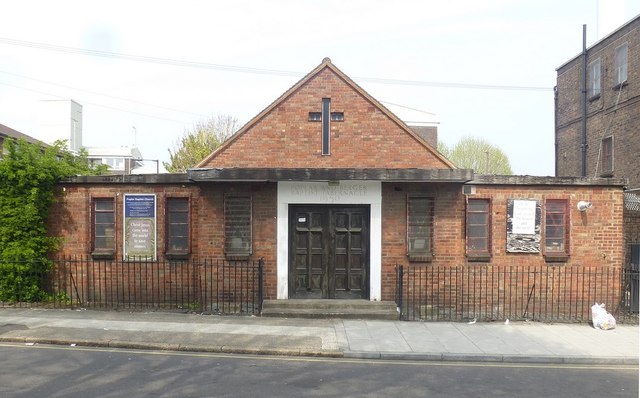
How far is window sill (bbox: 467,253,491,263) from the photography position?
12141 millimetres

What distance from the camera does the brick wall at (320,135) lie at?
12.2 metres

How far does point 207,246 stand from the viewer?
12.2 metres

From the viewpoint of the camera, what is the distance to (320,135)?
12.2 meters

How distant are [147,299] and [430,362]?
7.37m

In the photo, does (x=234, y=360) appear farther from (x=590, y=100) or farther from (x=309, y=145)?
(x=590, y=100)

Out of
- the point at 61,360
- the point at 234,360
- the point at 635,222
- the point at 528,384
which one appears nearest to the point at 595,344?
the point at 528,384

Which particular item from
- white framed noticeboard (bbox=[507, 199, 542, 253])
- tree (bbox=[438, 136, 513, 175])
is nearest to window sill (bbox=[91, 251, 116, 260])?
white framed noticeboard (bbox=[507, 199, 542, 253])

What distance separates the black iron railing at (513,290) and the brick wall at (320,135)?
287cm

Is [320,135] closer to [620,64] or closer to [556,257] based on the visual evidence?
[556,257]

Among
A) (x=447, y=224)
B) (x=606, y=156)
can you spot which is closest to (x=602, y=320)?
(x=447, y=224)

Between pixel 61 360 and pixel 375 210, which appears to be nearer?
pixel 61 360

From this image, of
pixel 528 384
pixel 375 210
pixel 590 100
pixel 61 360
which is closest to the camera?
pixel 528 384

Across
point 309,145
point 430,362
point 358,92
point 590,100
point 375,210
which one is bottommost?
point 430,362

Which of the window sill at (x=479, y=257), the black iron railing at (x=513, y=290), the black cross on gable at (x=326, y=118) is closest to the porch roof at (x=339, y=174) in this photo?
the black cross on gable at (x=326, y=118)
